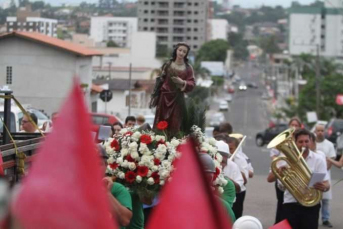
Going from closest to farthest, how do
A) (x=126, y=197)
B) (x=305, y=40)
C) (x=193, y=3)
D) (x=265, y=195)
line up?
(x=126, y=197)
(x=265, y=195)
(x=305, y=40)
(x=193, y=3)

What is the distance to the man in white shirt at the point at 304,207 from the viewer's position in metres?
9.91

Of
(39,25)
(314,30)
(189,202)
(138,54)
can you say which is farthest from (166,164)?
(314,30)

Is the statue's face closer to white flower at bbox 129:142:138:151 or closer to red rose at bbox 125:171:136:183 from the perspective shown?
white flower at bbox 129:142:138:151

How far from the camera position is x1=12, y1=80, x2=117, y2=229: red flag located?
2.00 metres

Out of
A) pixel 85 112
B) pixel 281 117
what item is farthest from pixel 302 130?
pixel 281 117

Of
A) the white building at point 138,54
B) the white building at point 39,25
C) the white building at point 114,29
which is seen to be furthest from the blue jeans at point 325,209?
the white building at point 114,29

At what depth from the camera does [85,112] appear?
2.09 meters

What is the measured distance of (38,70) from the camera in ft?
102

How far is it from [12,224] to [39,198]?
8cm

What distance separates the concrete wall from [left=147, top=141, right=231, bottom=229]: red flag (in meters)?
22.2

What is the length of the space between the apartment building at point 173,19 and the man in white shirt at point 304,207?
164685 millimetres

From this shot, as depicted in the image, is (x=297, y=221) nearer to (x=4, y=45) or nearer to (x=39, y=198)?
(x=39, y=198)

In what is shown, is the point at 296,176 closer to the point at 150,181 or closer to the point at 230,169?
the point at 230,169

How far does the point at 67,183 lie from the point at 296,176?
8129mm
